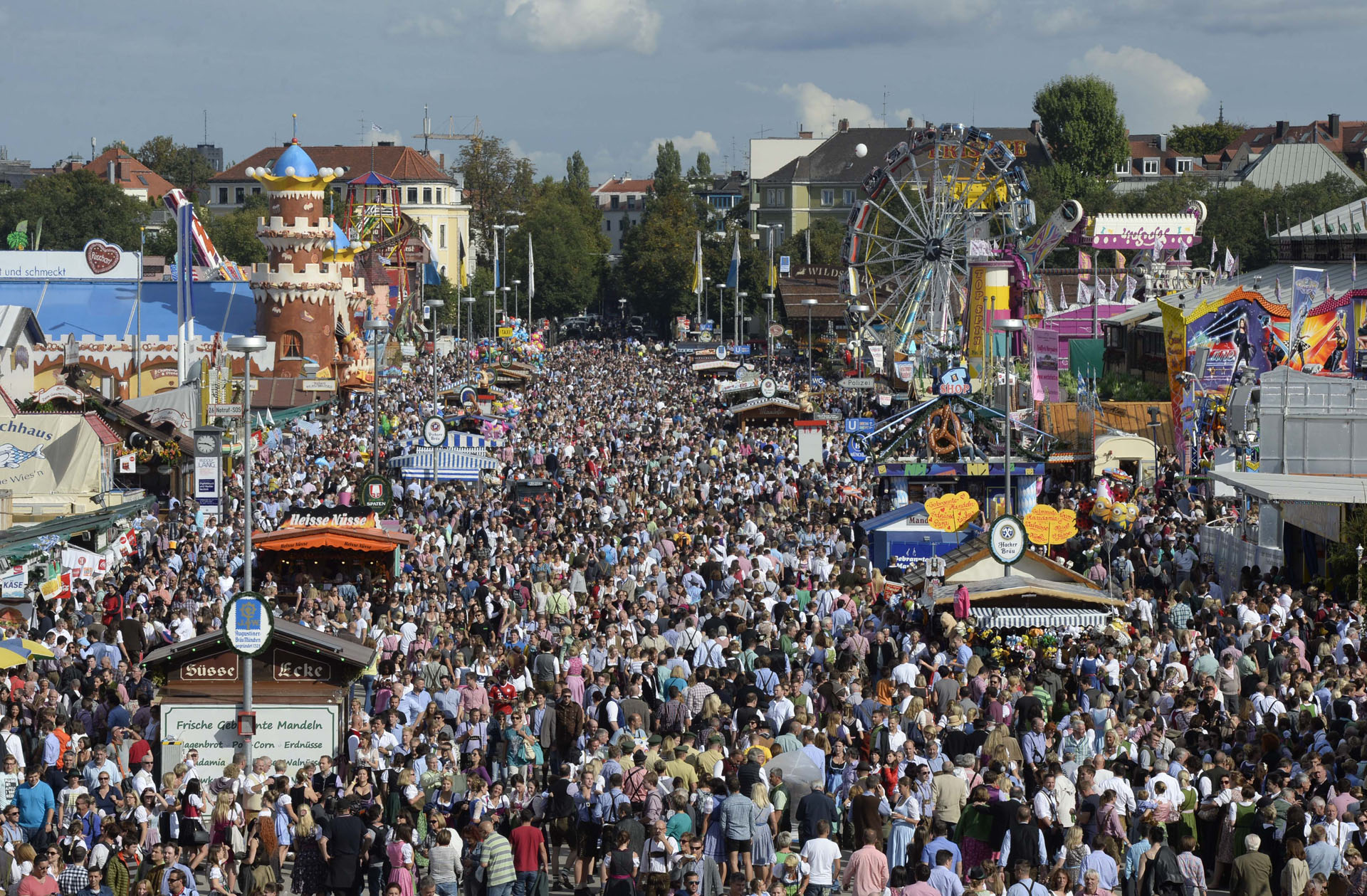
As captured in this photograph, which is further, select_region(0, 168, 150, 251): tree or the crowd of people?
select_region(0, 168, 150, 251): tree

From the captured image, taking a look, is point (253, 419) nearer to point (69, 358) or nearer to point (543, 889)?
point (69, 358)

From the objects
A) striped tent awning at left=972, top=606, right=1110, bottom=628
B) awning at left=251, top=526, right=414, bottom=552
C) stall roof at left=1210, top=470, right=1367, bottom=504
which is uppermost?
stall roof at left=1210, top=470, right=1367, bottom=504

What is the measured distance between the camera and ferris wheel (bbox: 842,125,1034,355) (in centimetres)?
5034

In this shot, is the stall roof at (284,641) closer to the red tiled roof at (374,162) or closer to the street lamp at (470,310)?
the street lamp at (470,310)

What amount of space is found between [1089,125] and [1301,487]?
93.8 m

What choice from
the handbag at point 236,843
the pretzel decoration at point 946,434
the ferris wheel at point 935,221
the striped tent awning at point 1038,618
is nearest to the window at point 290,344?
the ferris wheel at point 935,221

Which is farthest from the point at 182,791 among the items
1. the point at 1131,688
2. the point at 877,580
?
the point at 877,580

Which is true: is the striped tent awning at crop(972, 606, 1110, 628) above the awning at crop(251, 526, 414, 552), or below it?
below

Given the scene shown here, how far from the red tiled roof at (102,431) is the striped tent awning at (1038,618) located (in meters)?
19.0

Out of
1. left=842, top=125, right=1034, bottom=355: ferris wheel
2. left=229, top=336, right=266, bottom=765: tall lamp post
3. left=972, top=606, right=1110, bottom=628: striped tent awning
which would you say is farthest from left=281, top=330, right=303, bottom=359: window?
left=972, top=606, right=1110, bottom=628: striped tent awning

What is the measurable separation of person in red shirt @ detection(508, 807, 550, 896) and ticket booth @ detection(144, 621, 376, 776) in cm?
319

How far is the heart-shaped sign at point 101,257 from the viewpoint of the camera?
198 ft

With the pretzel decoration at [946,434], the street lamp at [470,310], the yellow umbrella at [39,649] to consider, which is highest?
the street lamp at [470,310]

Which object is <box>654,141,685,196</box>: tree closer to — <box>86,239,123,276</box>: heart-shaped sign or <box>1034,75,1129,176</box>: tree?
<box>1034,75,1129,176</box>: tree
